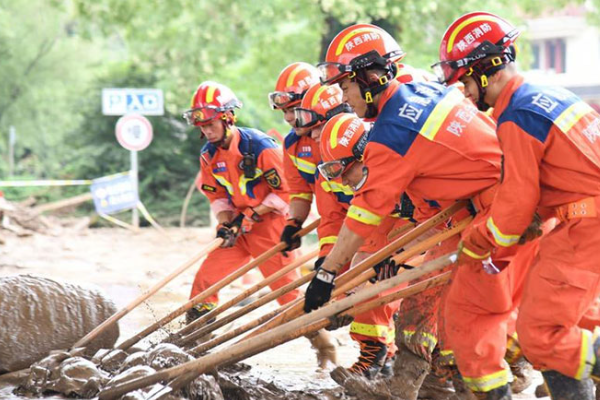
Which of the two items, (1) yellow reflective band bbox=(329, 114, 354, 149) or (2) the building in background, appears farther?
(2) the building in background

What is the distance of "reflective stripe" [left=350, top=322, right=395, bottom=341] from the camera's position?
630cm

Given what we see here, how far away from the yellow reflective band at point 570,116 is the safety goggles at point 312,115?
267cm

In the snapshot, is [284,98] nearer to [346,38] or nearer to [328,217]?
[328,217]

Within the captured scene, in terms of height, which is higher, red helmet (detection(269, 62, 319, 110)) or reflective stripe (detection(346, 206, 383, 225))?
red helmet (detection(269, 62, 319, 110))

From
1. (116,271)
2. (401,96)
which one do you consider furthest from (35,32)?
(401,96)

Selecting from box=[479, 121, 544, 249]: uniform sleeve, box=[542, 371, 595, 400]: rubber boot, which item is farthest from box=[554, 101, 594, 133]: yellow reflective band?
box=[542, 371, 595, 400]: rubber boot

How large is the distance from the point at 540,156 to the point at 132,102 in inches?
506

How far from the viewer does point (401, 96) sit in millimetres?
5059

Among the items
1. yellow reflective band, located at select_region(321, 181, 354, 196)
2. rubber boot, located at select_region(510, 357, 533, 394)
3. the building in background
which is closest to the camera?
rubber boot, located at select_region(510, 357, 533, 394)

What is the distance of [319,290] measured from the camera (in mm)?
4996

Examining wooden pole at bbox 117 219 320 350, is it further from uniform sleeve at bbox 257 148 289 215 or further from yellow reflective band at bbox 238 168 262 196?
yellow reflective band at bbox 238 168 262 196

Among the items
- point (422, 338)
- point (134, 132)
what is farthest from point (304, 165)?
point (134, 132)

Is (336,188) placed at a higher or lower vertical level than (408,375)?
higher

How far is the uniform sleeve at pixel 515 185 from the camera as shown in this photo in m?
4.34
